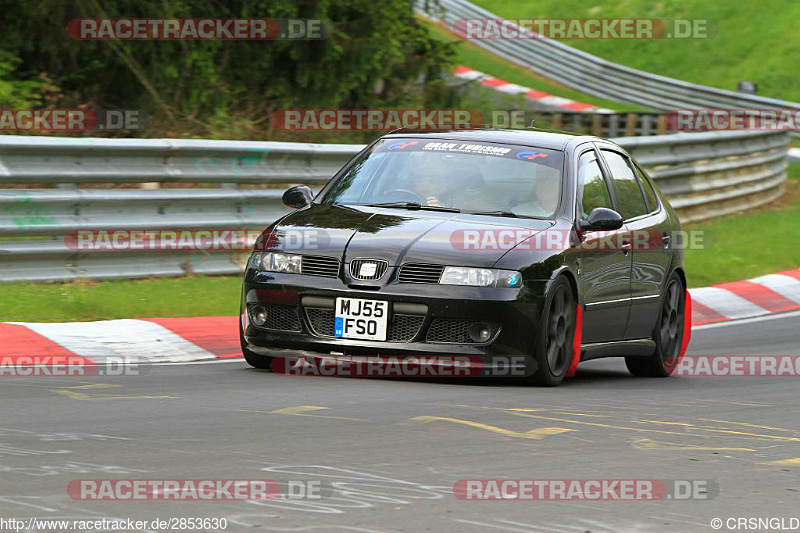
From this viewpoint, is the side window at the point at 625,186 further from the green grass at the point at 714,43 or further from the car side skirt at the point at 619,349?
the green grass at the point at 714,43

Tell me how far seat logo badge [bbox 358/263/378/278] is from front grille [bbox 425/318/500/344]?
426 mm

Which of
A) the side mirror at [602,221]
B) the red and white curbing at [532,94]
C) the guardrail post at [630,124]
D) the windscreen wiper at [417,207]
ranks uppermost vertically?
the red and white curbing at [532,94]

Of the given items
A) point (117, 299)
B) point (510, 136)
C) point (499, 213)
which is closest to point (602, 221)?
point (499, 213)

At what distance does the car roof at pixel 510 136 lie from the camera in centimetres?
948

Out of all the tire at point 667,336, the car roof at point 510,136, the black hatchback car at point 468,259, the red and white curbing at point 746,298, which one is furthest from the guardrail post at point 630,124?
the car roof at point 510,136

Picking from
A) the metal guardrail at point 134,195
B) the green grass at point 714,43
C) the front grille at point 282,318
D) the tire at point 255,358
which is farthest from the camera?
the green grass at point 714,43

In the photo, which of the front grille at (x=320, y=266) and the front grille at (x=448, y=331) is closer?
the front grille at (x=448, y=331)

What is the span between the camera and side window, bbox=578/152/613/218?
9.30 meters

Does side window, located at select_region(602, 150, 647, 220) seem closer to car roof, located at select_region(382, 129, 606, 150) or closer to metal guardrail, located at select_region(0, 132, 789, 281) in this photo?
car roof, located at select_region(382, 129, 606, 150)

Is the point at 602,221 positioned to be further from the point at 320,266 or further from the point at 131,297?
the point at 131,297

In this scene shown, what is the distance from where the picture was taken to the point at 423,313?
26.7ft

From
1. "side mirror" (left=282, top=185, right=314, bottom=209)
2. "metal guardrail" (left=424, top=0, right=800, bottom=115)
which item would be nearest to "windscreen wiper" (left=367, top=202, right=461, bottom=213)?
"side mirror" (left=282, top=185, right=314, bottom=209)

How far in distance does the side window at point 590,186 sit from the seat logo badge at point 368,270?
5.21ft

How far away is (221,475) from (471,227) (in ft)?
11.6
